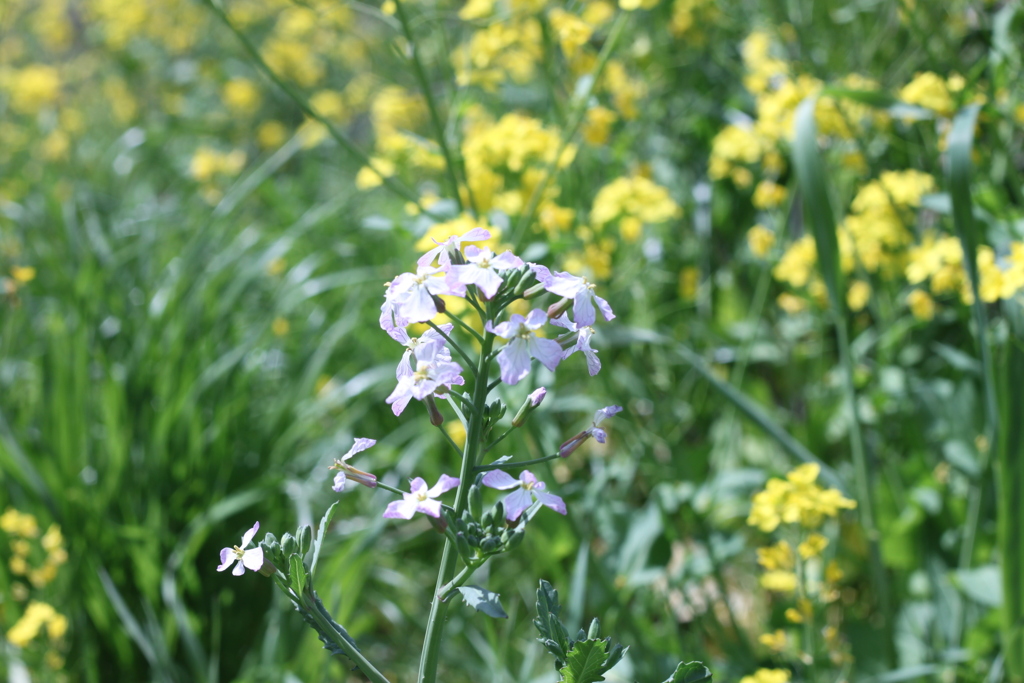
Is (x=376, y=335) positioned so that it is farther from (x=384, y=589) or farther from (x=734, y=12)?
(x=734, y=12)

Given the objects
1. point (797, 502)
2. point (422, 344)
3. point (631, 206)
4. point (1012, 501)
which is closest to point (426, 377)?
point (422, 344)

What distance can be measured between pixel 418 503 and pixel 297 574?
0.15 meters

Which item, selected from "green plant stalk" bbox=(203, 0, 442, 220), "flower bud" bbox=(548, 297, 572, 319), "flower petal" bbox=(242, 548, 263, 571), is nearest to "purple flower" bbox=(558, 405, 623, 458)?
"flower bud" bbox=(548, 297, 572, 319)

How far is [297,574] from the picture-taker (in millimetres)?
813

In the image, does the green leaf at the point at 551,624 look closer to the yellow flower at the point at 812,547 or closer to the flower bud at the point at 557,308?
the flower bud at the point at 557,308

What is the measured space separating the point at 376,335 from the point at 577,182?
3.50ft

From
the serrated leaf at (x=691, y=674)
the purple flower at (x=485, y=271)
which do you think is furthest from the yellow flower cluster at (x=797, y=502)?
the purple flower at (x=485, y=271)

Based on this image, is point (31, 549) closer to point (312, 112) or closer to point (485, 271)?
point (312, 112)

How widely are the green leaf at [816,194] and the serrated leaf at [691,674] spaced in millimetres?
991

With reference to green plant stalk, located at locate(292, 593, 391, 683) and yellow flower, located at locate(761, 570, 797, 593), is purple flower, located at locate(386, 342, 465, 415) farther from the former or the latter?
yellow flower, located at locate(761, 570, 797, 593)

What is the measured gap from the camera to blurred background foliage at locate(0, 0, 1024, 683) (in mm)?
1801

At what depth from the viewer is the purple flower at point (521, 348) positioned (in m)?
0.76

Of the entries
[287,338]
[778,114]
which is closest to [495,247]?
[778,114]

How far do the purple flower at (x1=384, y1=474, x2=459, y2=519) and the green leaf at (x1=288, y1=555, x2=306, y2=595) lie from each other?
105mm
